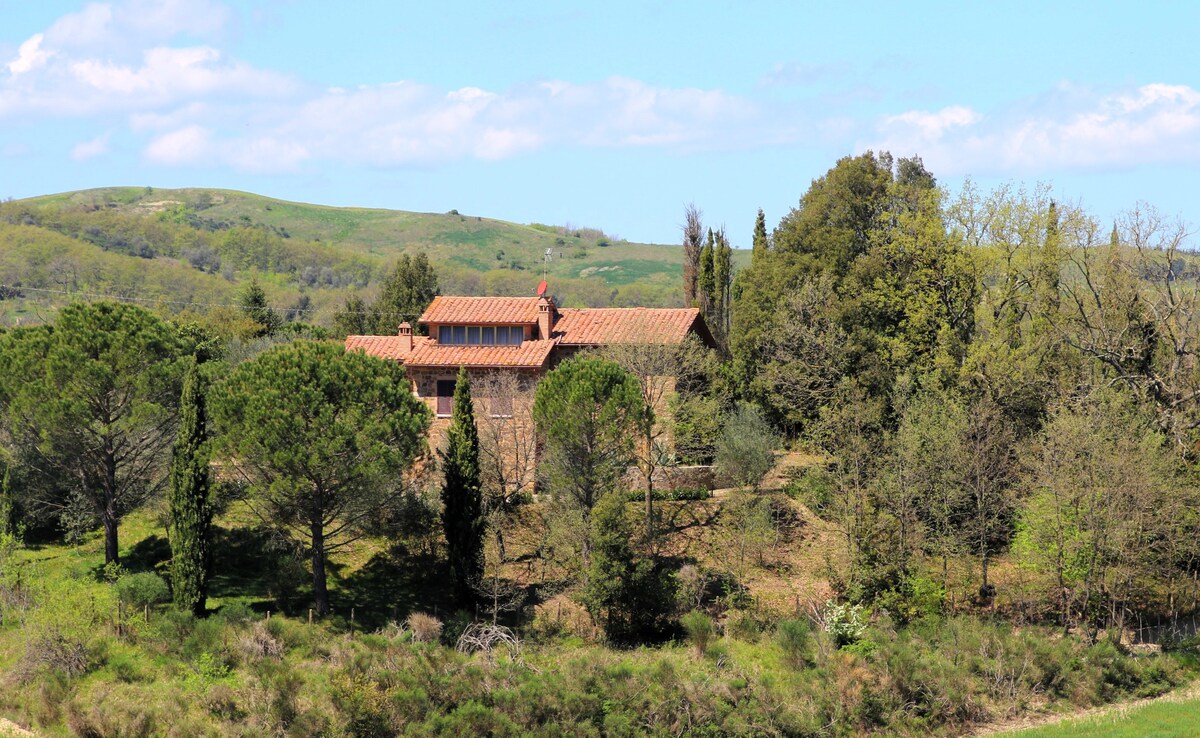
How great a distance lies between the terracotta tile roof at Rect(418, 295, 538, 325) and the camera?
49.1 metres

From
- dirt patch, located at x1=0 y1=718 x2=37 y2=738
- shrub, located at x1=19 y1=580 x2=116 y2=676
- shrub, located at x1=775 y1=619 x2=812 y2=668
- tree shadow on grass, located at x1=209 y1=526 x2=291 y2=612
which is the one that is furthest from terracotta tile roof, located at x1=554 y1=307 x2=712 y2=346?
dirt patch, located at x1=0 y1=718 x2=37 y2=738

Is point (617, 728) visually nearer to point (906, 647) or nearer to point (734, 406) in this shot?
point (906, 647)

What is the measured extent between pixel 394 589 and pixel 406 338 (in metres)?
16.1

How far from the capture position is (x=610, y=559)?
34.9 m

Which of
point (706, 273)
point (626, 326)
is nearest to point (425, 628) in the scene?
point (626, 326)

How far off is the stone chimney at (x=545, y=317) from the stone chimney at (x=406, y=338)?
20.1ft

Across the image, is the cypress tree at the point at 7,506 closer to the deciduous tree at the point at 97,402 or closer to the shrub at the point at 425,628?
the deciduous tree at the point at 97,402

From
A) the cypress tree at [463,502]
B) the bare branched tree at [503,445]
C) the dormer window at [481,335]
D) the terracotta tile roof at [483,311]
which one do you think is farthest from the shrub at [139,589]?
the dormer window at [481,335]

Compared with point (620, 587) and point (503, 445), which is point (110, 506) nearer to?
point (503, 445)

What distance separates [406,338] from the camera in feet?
168

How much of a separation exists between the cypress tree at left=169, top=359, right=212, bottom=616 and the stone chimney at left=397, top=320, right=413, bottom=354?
1486cm

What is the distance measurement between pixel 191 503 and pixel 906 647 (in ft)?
74.9

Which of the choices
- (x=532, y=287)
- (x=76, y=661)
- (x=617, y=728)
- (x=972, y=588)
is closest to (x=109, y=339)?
(x=76, y=661)

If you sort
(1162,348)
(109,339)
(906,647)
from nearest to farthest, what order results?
(906,647) < (109,339) < (1162,348)
